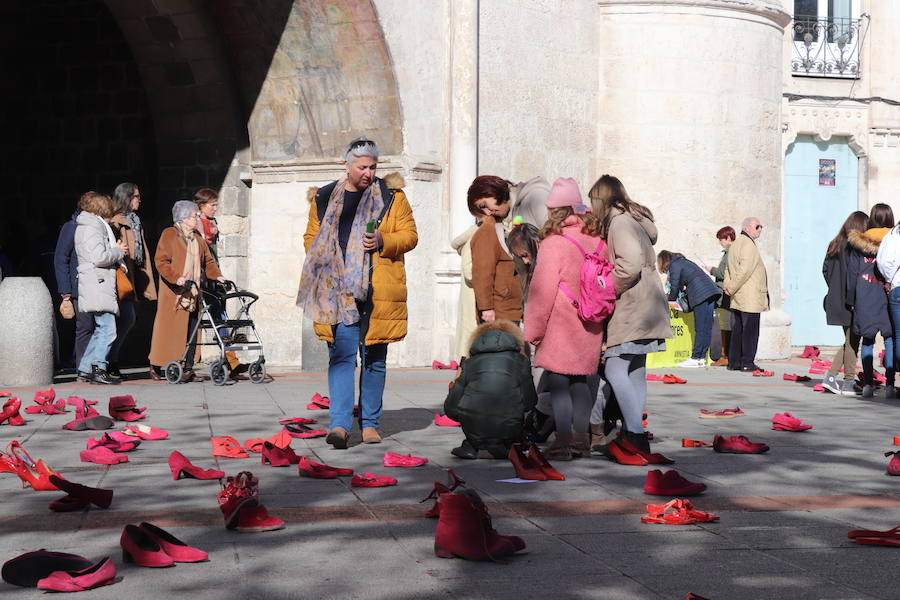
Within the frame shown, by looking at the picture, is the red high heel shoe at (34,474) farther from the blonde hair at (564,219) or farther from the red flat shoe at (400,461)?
the blonde hair at (564,219)

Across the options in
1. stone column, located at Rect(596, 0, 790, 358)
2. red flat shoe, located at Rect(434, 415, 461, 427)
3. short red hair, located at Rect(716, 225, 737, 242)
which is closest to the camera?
red flat shoe, located at Rect(434, 415, 461, 427)

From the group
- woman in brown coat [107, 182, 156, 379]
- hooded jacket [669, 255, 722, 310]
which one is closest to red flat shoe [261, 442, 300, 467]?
woman in brown coat [107, 182, 156, 379]

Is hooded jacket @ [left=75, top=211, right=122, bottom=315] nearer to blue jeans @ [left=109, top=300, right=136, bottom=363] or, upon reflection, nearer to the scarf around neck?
blue jeans @ [left=109, top=300, right=136, bottom=363]

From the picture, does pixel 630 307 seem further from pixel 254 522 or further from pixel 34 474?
pixel 34 474

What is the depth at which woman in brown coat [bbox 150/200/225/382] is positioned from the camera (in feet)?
40.2

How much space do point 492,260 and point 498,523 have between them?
3.20m

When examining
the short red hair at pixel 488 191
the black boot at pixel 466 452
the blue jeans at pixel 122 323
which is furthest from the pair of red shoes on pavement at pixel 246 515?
the blue jeans at pixel 122 323

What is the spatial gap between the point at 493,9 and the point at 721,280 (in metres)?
4.30

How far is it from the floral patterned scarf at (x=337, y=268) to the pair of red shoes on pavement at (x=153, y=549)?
3157 mm

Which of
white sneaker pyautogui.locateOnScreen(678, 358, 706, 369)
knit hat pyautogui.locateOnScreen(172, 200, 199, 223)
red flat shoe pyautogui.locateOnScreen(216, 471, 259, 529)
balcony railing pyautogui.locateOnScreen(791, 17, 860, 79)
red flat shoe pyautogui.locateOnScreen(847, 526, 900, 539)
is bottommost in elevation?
white sneaker pyautogui.locateOnScreen(678, 358, 706, 369)

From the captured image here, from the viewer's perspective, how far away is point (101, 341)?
1213cm

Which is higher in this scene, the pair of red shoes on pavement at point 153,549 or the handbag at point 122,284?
the handbag at point 122,284

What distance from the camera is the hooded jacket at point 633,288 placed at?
7.27 m

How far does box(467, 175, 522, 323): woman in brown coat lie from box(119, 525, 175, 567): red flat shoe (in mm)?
3998
